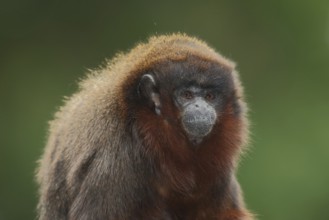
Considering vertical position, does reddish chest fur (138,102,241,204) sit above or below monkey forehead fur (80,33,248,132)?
below

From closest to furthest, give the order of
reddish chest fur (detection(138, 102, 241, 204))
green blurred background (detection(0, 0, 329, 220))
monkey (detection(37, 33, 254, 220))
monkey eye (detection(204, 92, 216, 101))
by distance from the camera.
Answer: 1. monkey (detection(37, 33, 254, 220))
2. reddish chest fur (detection(138, 102, 241, 204))
3. monkey eye (detection(204, 92, 216, 101))
4. green blurred background (detection(0, 0, 329, 220))

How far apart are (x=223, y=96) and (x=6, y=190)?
7.78 metres

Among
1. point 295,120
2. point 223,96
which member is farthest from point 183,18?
point 223,96

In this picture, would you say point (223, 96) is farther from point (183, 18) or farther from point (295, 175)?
point (183, 18)

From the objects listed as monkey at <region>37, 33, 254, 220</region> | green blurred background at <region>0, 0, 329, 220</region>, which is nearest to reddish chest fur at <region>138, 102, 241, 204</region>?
monkey at <region>37, 33, 254, 220</region>

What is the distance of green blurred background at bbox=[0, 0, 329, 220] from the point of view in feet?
49.2

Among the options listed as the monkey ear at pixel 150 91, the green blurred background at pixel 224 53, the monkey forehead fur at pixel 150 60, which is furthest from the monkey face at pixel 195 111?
the green blurred background at pixel 224 53

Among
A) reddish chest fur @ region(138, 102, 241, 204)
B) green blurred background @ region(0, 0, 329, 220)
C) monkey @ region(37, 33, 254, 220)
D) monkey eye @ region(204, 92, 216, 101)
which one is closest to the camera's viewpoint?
monkey @ region(37, 33, 254, 220)

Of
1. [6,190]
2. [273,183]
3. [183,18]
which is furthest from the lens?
[183,18]

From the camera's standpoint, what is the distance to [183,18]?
55.4 feet

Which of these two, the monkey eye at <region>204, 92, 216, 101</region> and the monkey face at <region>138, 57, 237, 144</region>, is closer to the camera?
the monkey face at <region>138, 57, 237, 144</region>

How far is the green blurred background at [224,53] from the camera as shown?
15.0 metres

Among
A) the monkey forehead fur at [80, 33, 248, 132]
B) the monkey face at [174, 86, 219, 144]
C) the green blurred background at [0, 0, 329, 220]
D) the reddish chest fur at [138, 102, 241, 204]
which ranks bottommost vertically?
the reddish chest fur at [138, 102, 241, 204]

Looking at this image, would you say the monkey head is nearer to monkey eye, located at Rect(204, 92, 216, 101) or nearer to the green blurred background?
monkey eye, located at Rect(204, 92, 216, 101)
